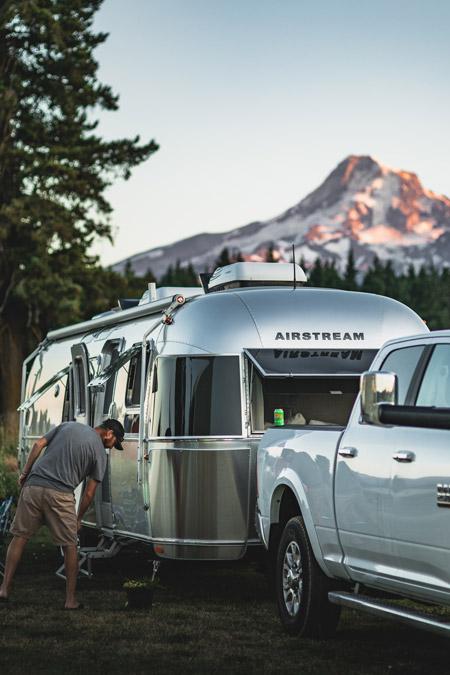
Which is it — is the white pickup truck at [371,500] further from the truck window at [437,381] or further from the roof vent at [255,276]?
the roof vent at [255,276]

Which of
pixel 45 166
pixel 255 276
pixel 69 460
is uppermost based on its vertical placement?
pixel 45 166

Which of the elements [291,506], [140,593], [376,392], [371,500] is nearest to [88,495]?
[140,593]

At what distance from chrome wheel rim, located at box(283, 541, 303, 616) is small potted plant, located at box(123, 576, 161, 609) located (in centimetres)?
179

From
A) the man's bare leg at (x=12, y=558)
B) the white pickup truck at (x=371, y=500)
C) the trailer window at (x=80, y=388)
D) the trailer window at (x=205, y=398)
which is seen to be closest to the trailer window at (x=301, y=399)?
the trailer window at (x=205, y=398)

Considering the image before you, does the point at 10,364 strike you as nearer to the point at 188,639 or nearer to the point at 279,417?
the point at 279,417

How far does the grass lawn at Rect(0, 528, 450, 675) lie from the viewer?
7.81 metres

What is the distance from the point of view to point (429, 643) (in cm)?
848

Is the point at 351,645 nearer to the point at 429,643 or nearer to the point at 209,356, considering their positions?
the point at 429,643

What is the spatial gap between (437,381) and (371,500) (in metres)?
0.90

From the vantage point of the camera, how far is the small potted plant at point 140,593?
1017cm

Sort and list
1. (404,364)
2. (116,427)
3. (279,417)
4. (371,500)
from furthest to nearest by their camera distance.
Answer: (116,427) → (279,417) → (404,364) → (371,500)

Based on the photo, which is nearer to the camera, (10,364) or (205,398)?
(205,398)

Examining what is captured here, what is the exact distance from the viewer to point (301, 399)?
1106 cm

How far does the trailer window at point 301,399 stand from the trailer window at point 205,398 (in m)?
0.21
